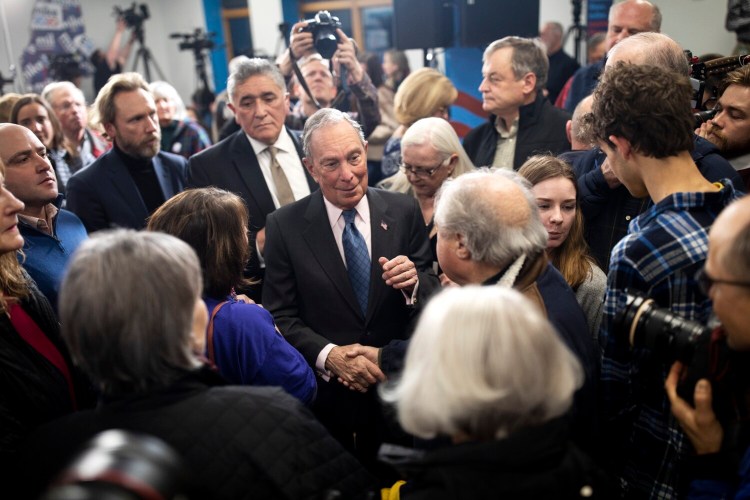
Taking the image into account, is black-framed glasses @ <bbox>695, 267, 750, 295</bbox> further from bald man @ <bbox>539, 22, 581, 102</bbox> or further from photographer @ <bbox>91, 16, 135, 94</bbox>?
photographer @ <bbox>91, 16, 135, 94</bbox>

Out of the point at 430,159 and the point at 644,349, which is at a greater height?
the point at 430,159

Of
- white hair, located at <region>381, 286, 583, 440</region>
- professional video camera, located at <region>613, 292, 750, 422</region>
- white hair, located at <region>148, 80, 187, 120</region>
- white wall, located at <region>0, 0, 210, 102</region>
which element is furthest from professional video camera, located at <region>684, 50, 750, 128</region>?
white wall, located at <region>0, 0, 210, 102</region>

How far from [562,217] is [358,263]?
2.35 ft

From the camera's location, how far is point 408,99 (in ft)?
11.2

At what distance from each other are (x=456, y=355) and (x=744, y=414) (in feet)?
2.27

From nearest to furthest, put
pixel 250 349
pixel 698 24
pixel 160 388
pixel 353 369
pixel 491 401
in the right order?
1. pixel 491 401
2. pixel 160 388
3. pixel 250 349
4. pixel 353 369
5. pixel 698 24

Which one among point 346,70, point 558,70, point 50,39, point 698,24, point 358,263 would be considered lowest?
point 358,263

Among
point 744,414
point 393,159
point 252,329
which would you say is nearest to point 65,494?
point 252,329

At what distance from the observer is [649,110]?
1.56 metres

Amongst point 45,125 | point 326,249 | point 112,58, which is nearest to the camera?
point 326,249

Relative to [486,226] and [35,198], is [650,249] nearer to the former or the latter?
[486,226]

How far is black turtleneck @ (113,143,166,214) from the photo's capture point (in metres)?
2.97

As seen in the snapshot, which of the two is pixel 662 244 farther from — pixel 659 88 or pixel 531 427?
pixel 531 427

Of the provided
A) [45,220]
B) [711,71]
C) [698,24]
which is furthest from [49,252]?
[698,24]
